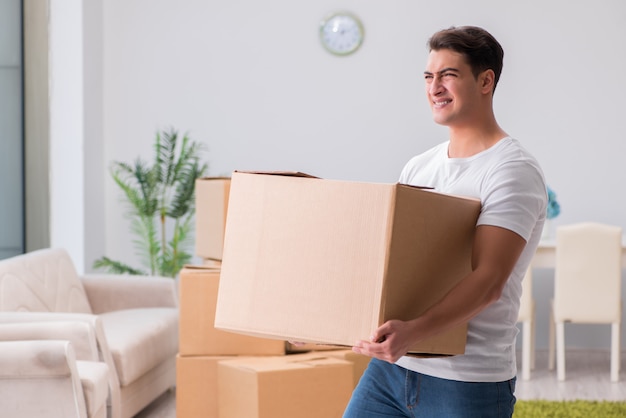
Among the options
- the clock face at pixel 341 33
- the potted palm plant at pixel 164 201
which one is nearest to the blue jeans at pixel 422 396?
the potted palm plant at pixel 164 201

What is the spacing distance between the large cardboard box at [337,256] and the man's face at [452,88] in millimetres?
175

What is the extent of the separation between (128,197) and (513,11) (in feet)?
8.65

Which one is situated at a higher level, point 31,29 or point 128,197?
point 31,29

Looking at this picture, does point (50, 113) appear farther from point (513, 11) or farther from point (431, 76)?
point (431, 76)

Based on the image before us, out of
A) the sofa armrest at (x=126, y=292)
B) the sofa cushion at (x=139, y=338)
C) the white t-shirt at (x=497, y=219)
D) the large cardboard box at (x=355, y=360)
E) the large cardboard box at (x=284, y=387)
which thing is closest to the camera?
the white t-shirt at (x=497, y=219)

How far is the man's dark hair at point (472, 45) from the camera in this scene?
1.55 m

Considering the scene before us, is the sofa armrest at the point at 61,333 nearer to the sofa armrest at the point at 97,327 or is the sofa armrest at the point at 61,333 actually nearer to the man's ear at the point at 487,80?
the sofa armrest at the point at 97,327

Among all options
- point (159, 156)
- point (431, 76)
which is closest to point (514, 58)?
point (159, 156)

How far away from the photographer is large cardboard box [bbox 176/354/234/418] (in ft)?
11.3

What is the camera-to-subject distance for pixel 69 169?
550cm

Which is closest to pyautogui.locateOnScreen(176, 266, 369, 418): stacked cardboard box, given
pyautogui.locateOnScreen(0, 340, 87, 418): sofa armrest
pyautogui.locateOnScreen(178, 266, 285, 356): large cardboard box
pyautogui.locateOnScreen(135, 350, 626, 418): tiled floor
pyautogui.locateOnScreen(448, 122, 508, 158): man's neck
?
pyautogui.locateOnScreen(178, 266, 285, 356): large cardboard box

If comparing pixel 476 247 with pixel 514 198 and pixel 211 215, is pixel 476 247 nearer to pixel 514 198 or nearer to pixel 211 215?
pixel 514 198

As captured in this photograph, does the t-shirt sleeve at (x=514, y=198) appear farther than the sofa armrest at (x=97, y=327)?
No

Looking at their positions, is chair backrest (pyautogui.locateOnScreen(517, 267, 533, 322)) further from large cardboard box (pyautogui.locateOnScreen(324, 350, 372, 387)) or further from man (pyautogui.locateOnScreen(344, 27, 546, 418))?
man (pyautogui.locateOnScreen(344, 27, 546, 418))
